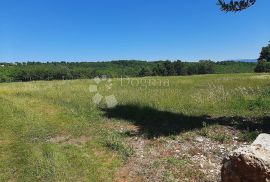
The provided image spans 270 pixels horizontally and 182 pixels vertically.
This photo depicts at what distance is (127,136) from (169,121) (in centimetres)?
291

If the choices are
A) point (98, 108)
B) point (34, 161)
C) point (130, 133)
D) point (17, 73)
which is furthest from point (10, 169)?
point (17, 73)

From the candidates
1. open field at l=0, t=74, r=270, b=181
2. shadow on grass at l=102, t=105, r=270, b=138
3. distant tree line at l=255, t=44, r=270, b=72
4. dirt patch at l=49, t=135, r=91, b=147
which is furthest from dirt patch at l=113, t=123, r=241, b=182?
distant tree line at l=255, t=44, r=270, b=72

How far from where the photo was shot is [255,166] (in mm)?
7980

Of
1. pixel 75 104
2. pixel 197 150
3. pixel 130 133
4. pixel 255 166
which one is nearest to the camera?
pixel 255 166

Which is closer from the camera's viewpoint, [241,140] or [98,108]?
[241,140]

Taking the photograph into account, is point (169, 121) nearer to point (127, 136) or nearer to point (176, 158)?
point (127, 136)

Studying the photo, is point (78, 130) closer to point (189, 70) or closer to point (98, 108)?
point (98, 108)

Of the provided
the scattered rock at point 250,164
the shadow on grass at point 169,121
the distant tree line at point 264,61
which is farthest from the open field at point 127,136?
the distant tree line at point 264,61

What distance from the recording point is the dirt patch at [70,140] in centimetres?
1382

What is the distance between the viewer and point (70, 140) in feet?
46.8

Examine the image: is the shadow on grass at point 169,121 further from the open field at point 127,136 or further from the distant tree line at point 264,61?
the distant tree line at point 264,61

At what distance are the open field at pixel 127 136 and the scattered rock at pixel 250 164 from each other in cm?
195

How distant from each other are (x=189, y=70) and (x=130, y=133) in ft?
384

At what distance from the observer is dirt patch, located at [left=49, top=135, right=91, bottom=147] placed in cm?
1382
